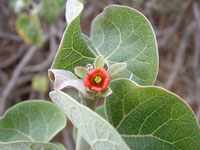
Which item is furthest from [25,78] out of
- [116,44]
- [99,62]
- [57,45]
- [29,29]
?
[99,62]

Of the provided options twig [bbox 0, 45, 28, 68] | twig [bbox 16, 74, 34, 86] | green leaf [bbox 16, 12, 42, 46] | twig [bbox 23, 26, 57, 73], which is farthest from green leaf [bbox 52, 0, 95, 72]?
twig [bbox 0, 45, 28, 68]

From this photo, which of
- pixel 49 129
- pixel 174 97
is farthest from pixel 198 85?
pixel 174 97

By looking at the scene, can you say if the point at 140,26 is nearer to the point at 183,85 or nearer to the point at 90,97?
the point at 90,97

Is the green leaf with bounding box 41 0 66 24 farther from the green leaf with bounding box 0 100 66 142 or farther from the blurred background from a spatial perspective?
the green leaf with bounding box 0 100 66 142

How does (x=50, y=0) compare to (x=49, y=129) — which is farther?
(x=50, y=0)

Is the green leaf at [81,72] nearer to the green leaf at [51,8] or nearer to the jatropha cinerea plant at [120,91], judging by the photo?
the jatropha cinerea plant at [120,91]

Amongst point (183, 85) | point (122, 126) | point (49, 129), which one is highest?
point (122, 126)

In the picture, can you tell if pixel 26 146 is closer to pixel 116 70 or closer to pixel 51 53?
pixel 116 70
